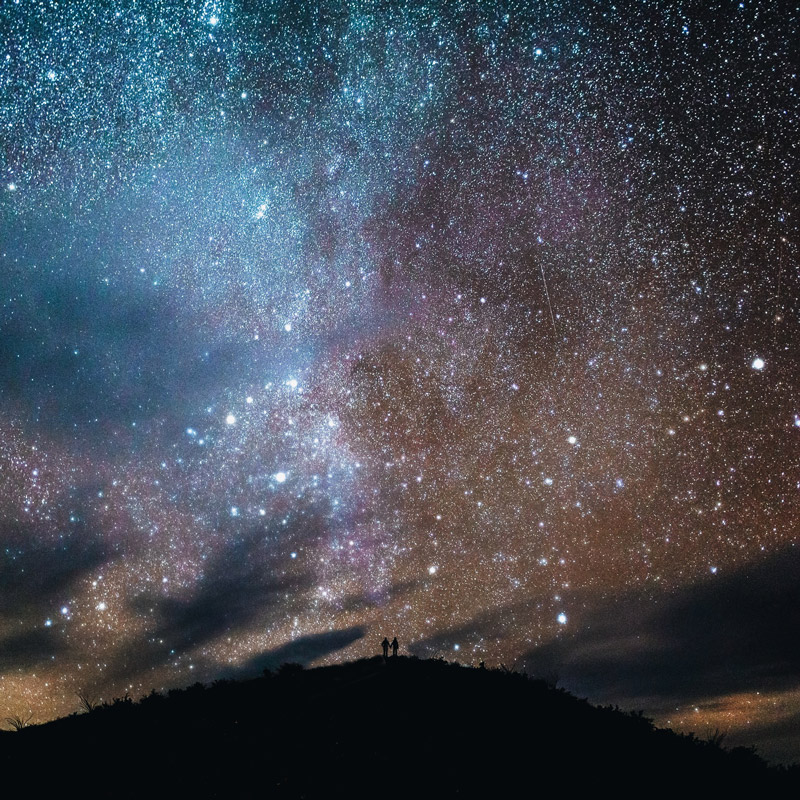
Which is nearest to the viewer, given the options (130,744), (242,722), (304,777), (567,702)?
(304,777)

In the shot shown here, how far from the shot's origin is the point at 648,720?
14.9 m

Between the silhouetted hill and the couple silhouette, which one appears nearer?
the silhouetted hill

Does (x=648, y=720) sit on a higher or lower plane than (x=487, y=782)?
lower

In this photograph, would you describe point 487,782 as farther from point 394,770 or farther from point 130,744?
point 130,744

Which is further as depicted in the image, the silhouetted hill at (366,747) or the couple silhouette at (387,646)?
the couple silhouette at (387,646)

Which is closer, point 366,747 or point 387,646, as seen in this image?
point 366,747

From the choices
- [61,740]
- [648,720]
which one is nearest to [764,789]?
[648,720]

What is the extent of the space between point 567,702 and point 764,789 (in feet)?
14.7

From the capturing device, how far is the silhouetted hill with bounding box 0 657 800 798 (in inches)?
379

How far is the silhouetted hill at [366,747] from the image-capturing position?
962cm

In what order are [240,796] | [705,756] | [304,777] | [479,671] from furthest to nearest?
[479,671], [705,756], [304,777], [240,796]

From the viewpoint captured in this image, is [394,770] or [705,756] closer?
[394,770]

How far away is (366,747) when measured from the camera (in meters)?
10.8

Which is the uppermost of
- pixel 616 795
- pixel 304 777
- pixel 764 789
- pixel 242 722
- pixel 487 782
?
pixel 242 722
